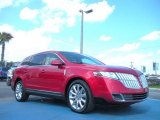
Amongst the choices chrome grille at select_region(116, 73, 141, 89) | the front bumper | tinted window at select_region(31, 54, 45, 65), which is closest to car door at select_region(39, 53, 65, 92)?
tinted window at select_region(31, 54, 45, 65)

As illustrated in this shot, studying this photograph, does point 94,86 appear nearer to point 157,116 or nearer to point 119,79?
point 119,79

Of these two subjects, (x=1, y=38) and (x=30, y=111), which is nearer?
(x=30, y=111)

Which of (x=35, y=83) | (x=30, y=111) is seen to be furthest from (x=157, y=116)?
(x=35, y=83)

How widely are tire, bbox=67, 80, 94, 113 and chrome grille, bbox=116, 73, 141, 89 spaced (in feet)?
2.69

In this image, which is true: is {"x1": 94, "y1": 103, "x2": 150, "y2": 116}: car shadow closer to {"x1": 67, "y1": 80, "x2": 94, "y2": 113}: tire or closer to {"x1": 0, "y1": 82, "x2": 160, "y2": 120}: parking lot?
{"x1": 0, "y1": 82, "x2": 160, "y2": 120}: parking lot

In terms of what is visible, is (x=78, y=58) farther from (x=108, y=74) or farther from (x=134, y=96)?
(x=134, y=96)

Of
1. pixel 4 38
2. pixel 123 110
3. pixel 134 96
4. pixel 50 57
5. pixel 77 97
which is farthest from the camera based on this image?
pixel 4 38

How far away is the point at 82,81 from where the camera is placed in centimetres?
778

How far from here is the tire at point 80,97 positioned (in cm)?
750

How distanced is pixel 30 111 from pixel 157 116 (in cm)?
311

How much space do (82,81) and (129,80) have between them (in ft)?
3.75

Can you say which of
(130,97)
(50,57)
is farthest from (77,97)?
(50,57)

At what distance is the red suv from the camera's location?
7.34 meters

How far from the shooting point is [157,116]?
7418mm
